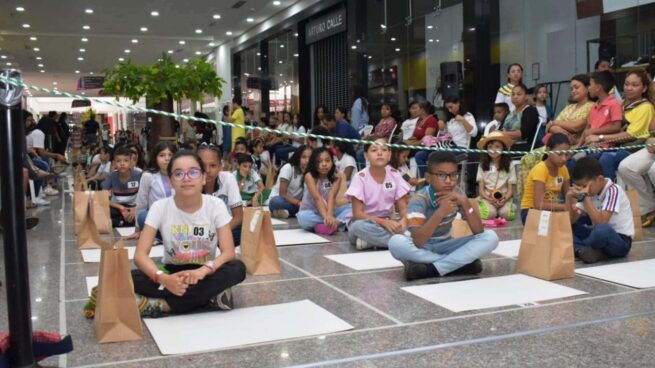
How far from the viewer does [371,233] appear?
4.41 meters

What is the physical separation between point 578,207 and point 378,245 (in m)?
1.28

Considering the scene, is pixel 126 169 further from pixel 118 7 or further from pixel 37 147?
pixel 118 7

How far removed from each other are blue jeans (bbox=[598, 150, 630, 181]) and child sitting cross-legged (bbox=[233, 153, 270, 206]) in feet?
10.7

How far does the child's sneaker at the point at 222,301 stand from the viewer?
2.87m

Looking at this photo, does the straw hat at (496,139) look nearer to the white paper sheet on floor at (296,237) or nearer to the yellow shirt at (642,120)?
the yellow shirt at (642,120)

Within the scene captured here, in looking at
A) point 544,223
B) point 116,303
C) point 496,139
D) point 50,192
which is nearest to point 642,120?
point 496,139

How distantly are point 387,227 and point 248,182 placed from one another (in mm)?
2880

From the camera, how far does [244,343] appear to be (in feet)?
7.95

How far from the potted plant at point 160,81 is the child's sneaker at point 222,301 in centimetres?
291

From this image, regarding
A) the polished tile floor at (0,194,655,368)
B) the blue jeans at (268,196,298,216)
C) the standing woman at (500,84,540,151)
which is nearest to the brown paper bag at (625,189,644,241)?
the polished tile floor at (0,194,655,368)

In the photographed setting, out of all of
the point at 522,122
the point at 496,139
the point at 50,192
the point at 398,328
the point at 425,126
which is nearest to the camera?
the point at 398,328

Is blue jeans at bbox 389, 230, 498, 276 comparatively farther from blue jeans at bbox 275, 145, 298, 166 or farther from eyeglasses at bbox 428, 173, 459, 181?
blue jeans at bbox 275, 145, 298, 166

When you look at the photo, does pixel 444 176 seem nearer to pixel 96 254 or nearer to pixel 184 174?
pixel 184 174

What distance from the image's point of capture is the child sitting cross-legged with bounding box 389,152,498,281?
11.0 feet
